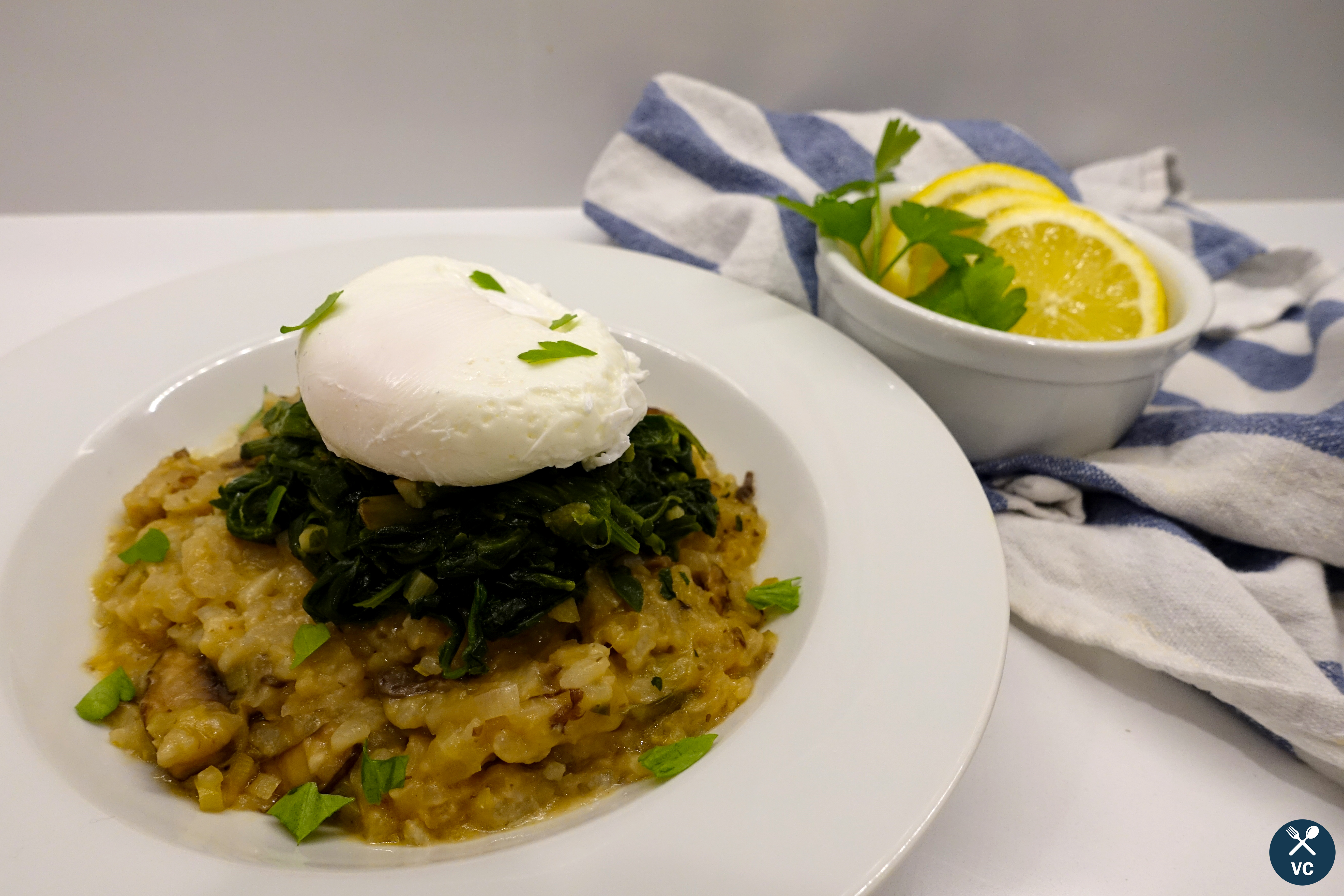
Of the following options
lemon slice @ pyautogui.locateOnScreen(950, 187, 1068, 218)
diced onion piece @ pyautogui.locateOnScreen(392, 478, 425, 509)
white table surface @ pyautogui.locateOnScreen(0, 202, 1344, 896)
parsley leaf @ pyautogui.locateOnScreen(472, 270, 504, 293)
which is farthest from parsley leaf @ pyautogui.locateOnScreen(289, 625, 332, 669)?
lemon slice @ pyautogui.locateOnScreen(950, 187, 1068, 218)

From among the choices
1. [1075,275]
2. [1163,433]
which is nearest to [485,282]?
[1075,275]

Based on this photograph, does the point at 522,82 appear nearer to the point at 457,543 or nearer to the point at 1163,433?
the point at 457,543

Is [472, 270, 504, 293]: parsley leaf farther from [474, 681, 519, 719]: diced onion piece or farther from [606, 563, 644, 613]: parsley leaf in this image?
[474, 681, 519, 719]: diced onion piece

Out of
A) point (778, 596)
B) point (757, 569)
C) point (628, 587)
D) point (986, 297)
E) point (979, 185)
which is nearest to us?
point (628, 587)

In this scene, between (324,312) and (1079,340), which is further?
(1079,340)

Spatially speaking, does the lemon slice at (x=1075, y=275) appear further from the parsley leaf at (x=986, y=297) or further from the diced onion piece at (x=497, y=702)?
the diced onion piece at (x=497, y=702)

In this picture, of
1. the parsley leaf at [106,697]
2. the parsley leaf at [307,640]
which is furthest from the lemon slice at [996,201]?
the parsley leaf at [106,697]
